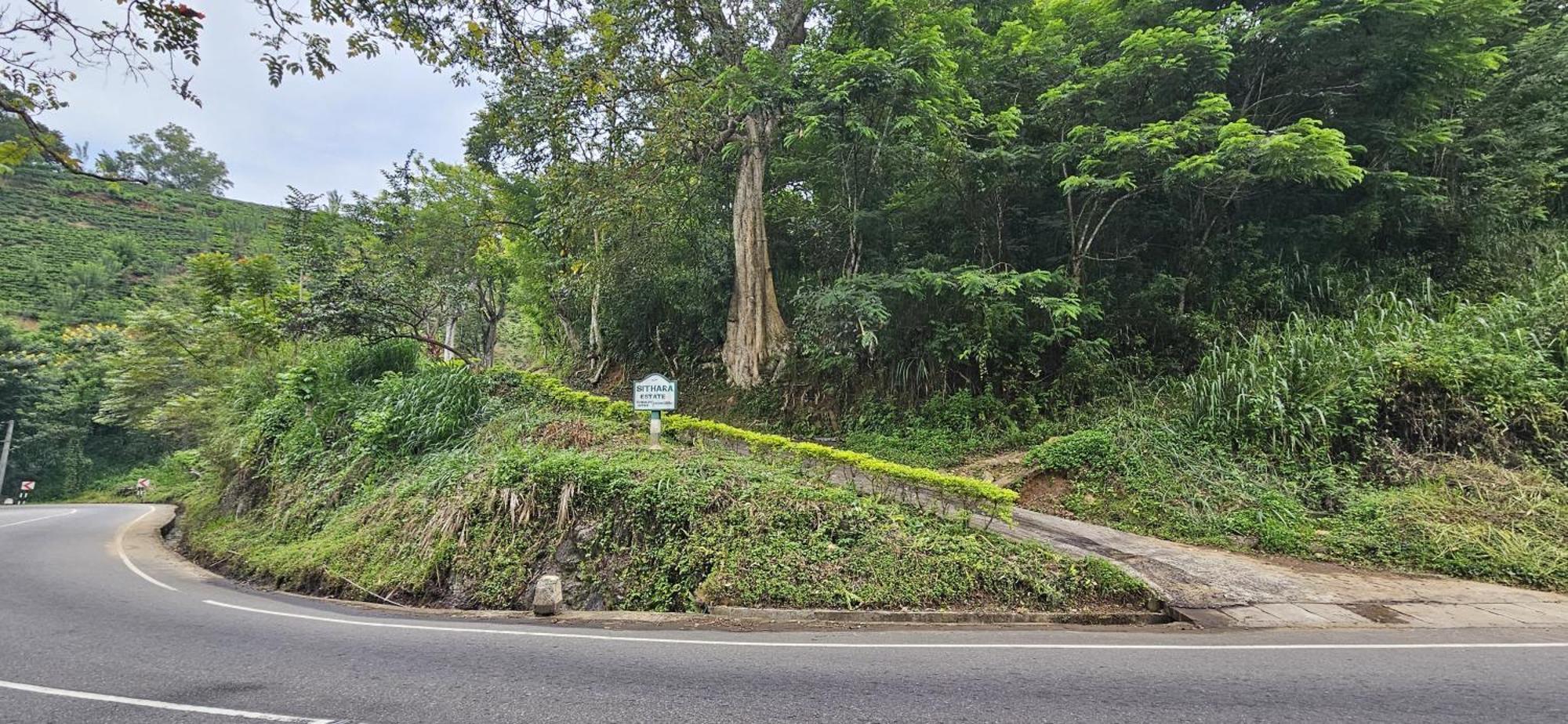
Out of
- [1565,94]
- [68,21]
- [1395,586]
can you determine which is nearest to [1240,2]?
[1565,94]

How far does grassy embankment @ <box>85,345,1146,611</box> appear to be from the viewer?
6.35 meters

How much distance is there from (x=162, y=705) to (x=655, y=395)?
5.63m

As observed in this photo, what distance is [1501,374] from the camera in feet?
27.5

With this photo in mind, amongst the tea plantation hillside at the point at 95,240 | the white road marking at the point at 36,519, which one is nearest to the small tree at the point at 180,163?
the tea plantation hillside at the point at 95,240

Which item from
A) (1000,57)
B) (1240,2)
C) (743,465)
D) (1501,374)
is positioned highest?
(1240,2)

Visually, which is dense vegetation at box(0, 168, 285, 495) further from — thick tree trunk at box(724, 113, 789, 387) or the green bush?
thick tree trunk at box(724, 113, 789, 387)

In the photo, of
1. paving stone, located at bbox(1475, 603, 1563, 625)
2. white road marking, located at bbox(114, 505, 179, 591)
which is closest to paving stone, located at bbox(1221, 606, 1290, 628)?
paving stone, located at bbox(1475, 603, 1563, 625)

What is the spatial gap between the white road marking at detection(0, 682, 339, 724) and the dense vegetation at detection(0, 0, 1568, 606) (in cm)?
346

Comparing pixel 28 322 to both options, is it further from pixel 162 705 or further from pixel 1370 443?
pixel 1370 443

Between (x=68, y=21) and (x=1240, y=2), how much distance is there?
16.0 meters

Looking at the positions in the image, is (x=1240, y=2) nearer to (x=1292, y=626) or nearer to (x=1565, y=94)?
(x=1565, y=94)

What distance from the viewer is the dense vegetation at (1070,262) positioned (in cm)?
835

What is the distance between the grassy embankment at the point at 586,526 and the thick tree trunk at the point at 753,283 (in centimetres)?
404

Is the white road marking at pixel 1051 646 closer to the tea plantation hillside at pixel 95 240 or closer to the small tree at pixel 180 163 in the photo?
the tea plantation hillside at pixel 95 240
